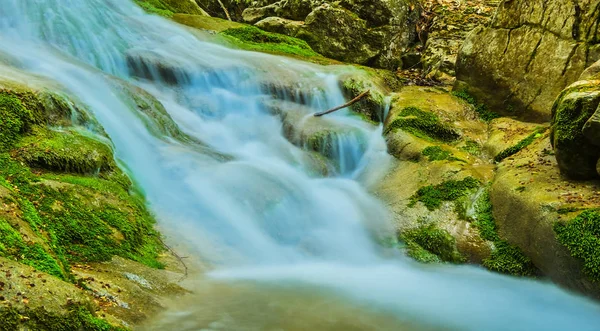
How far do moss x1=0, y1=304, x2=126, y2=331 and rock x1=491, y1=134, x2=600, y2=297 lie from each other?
5.43 meters

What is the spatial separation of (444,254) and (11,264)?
607cm

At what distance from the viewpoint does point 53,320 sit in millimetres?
2803

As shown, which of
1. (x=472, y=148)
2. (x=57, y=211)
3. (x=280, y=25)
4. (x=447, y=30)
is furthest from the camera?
(x=280, y=25)

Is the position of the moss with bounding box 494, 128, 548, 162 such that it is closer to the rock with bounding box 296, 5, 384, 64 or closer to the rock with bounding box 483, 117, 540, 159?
the rock with bounding box 483, 117, 540, 159

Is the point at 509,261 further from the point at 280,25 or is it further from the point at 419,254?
the point at 280,25

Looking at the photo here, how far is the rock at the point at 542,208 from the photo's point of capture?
592 cm

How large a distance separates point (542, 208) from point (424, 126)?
427 centimetres

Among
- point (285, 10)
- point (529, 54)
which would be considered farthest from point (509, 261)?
point (285, 10)

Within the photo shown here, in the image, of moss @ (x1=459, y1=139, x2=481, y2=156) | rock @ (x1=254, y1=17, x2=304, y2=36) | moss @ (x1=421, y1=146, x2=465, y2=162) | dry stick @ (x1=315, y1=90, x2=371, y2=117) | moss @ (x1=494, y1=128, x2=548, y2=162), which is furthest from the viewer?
rock @ (x1=254, y1=17, x2=304, y2=36)

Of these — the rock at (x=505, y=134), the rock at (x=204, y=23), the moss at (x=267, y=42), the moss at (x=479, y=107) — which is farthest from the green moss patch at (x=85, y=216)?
the rock at (x=204, y=23)

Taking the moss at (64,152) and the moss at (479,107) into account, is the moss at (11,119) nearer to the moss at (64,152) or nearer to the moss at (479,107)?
the moss at (64,152)

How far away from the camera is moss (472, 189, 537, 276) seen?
6.67 meters

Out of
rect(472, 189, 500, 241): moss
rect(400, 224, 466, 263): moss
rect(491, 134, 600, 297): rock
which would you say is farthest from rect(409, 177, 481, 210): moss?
rect(400, 224, 466, 263): moss

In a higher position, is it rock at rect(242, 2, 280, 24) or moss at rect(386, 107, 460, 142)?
rock at rect(242, 2, 280, 24)
